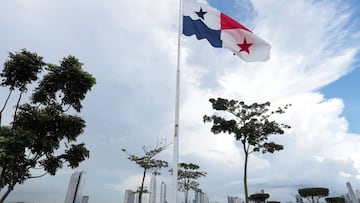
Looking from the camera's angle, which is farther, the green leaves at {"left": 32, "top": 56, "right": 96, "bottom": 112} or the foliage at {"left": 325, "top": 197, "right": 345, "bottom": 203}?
the foliage at {"left": 325, "top": 197, "right": 345, "bottom": 203}

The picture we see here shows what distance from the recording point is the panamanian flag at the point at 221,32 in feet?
25.8

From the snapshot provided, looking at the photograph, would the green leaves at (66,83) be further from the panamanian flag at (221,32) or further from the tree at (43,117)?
the panamanian flag at (221,32)

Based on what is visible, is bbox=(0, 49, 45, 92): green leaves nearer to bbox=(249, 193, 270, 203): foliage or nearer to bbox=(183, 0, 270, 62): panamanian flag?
bbox=(183, 0, 270, 62): panamanian flag

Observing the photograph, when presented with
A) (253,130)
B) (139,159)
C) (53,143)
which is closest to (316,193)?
(253,130)

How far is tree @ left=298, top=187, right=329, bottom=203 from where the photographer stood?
86.6 ft

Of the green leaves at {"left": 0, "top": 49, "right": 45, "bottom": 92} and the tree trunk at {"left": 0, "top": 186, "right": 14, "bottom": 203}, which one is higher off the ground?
the green leaves at {"left": 0, "top": 49, "right": 45, "bottom": 92}

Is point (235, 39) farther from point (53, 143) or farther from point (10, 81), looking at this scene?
point (10, 81)

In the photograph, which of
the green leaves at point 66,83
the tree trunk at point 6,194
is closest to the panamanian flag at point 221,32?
A: the green leaves at point 66,83

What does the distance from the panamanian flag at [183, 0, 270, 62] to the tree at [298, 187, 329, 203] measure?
24.1m

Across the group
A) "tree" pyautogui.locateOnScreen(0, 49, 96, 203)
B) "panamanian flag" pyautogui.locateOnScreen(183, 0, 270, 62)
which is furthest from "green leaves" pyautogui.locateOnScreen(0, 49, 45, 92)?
"panamanian flag" pyautogui.locateOnScreen(183, 0, 270, 62)

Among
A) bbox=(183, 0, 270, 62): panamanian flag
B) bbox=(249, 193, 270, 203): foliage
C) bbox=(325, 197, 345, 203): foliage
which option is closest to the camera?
bbox=(183, 0, 270, 62): panamanian flag

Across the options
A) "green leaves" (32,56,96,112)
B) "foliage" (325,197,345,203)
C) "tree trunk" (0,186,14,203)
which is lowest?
"tree trunk" (0,186,14,203)

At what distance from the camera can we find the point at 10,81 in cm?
909

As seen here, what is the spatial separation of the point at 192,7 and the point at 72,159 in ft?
22.0
